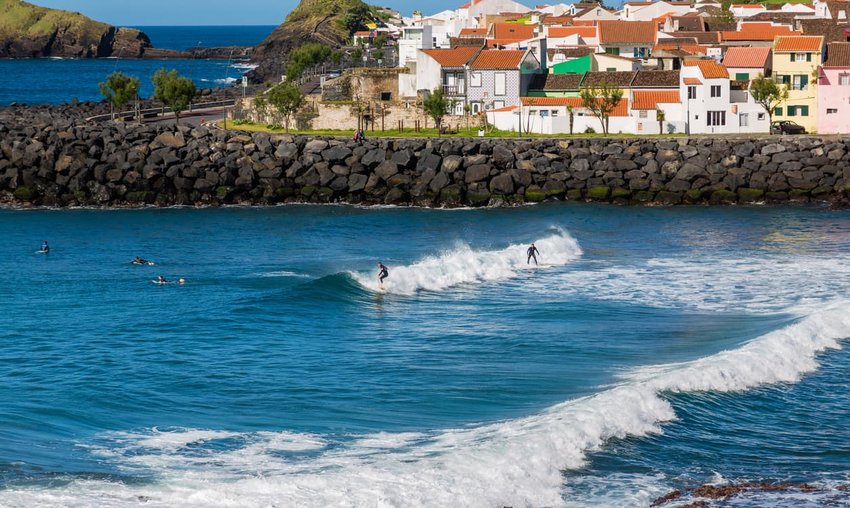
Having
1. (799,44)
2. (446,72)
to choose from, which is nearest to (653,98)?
(799,44)

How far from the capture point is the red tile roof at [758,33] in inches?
3703

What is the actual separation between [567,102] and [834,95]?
14.7 meters

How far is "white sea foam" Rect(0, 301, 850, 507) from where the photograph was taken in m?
20.3

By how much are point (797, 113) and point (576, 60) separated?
18.1 m

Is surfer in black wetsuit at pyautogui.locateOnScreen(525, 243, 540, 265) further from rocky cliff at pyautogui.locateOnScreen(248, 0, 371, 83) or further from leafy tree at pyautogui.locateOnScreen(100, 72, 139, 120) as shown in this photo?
rocky cliff at pyautogui.locateOnScreen(248, 0, 371, 83)

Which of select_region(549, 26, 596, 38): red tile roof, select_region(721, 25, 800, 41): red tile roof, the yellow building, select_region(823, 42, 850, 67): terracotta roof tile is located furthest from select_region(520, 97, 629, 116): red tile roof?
select_region(721, 25, 800, 41): red tile roof

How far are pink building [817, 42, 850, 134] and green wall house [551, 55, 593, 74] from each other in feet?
Answer: 61.5

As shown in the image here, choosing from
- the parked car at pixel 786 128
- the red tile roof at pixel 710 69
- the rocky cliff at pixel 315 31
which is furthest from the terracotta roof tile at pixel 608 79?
the rocky cliff at pixel 315 31

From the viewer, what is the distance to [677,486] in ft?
69.5

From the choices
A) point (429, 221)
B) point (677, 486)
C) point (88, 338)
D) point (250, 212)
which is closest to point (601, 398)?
point (677, 486)

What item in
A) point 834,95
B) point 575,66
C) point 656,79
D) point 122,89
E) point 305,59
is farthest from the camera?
point 305,59

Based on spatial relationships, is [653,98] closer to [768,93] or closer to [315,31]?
[768,93]

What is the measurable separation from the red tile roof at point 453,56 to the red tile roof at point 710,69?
598 inches

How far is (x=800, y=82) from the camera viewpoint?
75375 mm
